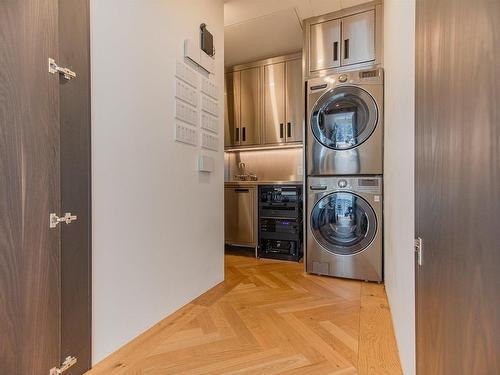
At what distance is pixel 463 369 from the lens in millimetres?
466

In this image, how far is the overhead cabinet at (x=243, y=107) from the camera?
3826 mm

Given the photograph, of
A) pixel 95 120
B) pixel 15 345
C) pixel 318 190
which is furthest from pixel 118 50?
pixel 318 190

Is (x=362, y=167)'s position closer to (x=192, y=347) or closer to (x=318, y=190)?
(x=318, y=190)

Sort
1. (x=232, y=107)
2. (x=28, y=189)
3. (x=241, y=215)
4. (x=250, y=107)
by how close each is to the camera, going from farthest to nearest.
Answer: (x=232, y=107)
(x=250, y=107)
(x=241, y=215)
(x=28, y=189)

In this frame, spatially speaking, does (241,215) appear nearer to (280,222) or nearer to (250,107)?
(280,222)

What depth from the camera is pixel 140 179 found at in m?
1.61

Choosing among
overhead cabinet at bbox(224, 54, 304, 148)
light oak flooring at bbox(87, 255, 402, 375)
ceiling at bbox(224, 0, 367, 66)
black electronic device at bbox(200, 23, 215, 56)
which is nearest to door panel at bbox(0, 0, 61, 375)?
light oak flooring at bbox(87, 255, 402, 375)

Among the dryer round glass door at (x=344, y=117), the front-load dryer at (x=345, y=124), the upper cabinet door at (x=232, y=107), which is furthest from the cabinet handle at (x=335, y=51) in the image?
the upper cabinet door at (x=232, y=107)

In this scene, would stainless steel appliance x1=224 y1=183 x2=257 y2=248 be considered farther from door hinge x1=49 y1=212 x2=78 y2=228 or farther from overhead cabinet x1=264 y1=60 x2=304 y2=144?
door hinge x1=49 y1=212 x2=78 y2=228

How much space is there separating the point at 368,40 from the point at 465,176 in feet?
8.62

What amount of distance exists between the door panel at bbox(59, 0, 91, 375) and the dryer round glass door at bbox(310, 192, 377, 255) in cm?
197

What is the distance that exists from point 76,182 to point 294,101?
2920 mm

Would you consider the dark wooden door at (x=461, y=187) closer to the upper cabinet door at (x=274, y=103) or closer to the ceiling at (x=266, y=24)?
the ceiling at (x=266, y=24)

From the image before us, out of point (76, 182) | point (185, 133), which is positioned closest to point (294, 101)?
point (185, 133)
